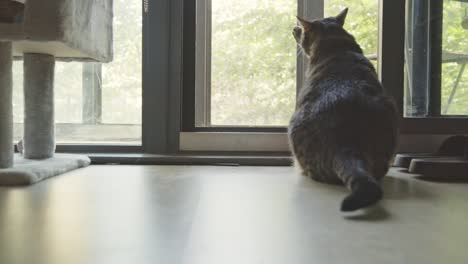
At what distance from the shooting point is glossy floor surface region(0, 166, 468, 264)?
693 mm

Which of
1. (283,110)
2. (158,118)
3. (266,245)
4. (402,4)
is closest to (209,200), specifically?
(266,245)

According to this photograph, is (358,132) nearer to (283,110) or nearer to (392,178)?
(392,178)

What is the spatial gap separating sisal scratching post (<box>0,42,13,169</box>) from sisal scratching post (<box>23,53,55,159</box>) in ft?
0.78

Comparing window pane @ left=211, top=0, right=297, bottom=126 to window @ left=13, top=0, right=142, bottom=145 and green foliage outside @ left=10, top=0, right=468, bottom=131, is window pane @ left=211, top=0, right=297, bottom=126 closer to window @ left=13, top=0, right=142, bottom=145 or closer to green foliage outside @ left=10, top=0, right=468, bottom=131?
green foliage outside @ left=10, top=0, right=468, bottom=131

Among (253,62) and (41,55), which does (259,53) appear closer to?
(253,62)

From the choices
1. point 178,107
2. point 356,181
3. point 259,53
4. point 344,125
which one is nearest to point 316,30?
point 259,53

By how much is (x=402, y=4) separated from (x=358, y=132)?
0.96m

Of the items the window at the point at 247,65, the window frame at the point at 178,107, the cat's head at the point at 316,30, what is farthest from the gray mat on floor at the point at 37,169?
the cat's head at the point at 316,30

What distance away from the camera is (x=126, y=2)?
212 cm

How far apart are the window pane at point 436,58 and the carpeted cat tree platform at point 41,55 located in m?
1.34

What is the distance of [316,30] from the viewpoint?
67.6 inches

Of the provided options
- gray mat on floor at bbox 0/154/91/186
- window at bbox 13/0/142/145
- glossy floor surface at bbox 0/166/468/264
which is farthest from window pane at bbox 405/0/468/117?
gray mat on floor at bbox 0/154/91/186

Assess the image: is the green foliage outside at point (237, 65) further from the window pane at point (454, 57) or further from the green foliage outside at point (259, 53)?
the window pane at point (454, 57)

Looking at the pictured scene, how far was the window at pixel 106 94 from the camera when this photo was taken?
82.9 inches
